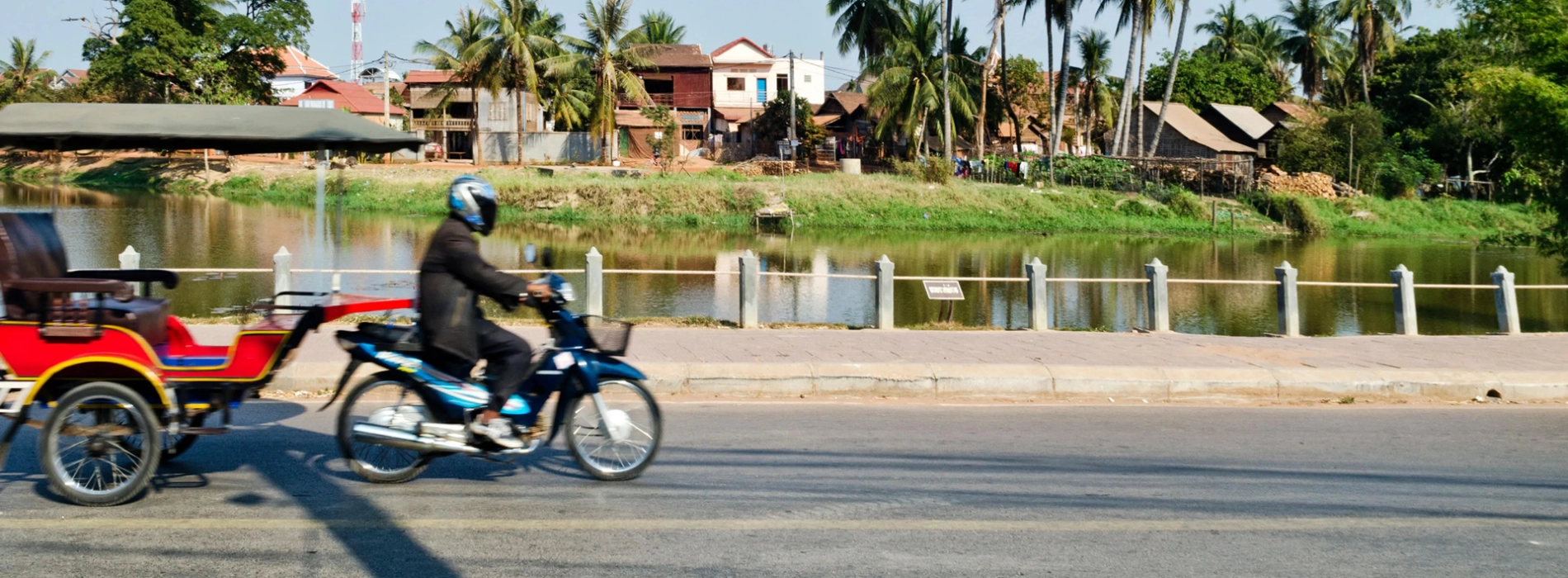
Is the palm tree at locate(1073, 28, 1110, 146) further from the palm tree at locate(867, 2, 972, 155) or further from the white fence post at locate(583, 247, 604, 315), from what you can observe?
the white fence post at locate(583, 247, 604, 315)

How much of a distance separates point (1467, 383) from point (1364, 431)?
2.83m

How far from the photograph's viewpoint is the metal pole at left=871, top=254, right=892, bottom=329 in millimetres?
14875

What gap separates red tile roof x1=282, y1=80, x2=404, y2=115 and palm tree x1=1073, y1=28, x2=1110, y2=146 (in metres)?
39.8

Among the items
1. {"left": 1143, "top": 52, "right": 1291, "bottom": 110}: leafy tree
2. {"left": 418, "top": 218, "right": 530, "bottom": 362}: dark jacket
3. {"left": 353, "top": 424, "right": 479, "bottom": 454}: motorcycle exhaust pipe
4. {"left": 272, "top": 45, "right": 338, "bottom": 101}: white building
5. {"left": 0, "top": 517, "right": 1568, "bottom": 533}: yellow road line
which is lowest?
{"left": 0, "top": 517, "right": 1568, "bottom": 533}: yellow road line

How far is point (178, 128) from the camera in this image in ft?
22.6

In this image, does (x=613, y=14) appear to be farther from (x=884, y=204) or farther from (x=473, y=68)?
(x=884, y=204)

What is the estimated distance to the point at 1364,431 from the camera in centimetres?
912

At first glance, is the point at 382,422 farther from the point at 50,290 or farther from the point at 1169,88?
the point at 1169,88

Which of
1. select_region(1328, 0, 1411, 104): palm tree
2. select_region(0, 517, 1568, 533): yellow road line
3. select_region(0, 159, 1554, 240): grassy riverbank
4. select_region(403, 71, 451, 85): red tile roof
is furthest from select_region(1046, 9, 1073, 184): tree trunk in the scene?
select_region(0, 517, 1568, 533): yellow road line

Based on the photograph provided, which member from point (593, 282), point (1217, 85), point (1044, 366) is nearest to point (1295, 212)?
point (1217, 85)

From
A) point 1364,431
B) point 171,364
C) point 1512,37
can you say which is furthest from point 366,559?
point 1512,37

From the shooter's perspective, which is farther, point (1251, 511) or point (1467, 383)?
point (1467, 383)

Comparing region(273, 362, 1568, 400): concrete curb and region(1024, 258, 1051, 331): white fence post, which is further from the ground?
region(1024, 258, 1051, 331): white fence post

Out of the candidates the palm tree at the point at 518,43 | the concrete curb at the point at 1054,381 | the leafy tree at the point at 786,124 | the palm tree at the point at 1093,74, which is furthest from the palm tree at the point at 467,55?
the concrete curb at the point at 1054,381
